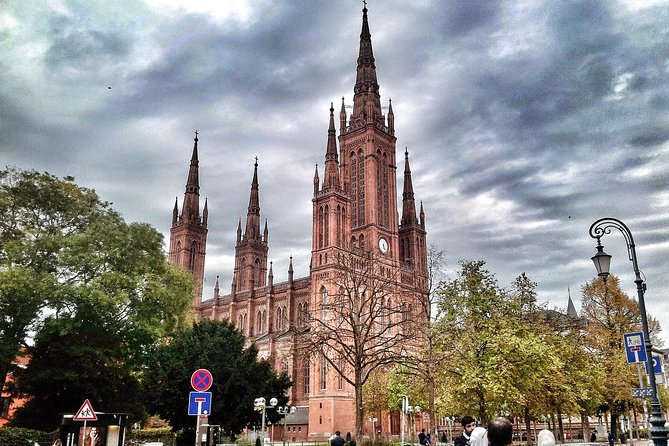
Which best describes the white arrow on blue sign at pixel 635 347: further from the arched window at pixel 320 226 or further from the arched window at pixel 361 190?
the arched window at pixel 361 190

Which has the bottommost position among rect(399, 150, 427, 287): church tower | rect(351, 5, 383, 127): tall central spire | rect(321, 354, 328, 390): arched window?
rect(321, 354, 328, 390): arched window

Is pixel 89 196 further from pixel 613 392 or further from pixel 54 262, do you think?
pixel 613 392

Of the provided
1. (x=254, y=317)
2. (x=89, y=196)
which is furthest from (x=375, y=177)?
(x=89, y=196)

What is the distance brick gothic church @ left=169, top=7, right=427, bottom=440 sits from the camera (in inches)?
2719

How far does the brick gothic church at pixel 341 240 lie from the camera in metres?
69.1

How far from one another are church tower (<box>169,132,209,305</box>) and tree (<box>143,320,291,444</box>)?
70.9m

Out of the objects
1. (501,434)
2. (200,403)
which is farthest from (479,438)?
(200,403)

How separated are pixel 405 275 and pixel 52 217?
54269mm

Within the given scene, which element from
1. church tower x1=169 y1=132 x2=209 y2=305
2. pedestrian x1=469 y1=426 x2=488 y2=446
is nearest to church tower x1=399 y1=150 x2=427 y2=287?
church tower x1=169 y1=132 x2=209 y2=305

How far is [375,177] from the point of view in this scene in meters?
80.6

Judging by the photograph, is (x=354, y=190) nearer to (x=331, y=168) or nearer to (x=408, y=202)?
(x=331, y=168)

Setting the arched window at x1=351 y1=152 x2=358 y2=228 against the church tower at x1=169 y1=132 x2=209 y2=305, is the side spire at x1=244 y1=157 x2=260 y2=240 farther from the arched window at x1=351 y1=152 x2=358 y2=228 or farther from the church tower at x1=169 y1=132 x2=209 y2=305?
the arched window at x1=351 y1=152 x2=358 y2=228

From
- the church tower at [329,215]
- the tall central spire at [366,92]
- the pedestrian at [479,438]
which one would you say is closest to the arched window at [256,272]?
the church tower at [329,215]

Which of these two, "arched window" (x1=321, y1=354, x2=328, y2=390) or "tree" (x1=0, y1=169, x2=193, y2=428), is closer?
"tree" (x1=0, y1=169, x2=193, y2=428)
